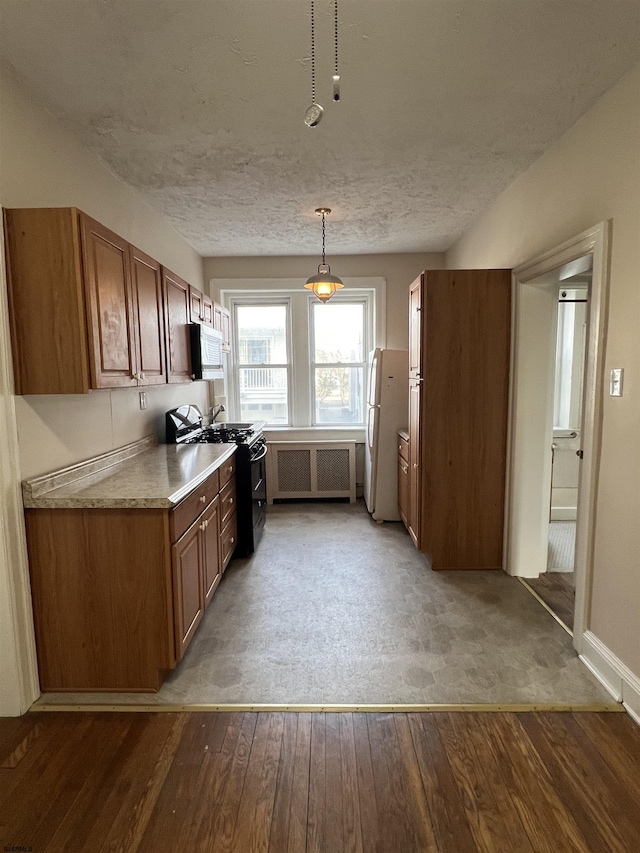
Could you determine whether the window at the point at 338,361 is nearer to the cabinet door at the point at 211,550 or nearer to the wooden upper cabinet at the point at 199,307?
the wooden upper cabinet at the point at 199,307

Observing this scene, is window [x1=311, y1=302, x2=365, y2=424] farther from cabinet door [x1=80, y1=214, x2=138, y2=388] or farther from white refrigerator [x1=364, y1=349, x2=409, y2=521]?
cabinet door [x1=80, y1=214, x2=138, y2=388]

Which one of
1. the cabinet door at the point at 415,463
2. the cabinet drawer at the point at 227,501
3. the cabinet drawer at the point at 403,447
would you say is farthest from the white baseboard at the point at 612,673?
the cabinet drawer at the point at 227,501

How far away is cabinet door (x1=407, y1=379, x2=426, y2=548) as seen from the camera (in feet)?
10.7

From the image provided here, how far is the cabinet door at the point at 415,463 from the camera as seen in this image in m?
3.27

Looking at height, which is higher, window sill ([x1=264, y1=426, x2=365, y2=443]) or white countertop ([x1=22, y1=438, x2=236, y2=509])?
white countertop ([x1=22, y1=438, x2=236, y2=509])

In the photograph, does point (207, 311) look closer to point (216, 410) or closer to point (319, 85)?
point (216, 410)

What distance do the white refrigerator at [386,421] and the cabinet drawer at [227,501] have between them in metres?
1.50

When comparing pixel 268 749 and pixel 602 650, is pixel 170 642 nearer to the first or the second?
pixel 268 749

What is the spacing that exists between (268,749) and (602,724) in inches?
52.7

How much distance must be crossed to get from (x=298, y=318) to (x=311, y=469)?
1.66 metres

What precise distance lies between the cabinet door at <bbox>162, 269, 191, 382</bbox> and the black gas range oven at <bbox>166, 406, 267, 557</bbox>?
0.46 m

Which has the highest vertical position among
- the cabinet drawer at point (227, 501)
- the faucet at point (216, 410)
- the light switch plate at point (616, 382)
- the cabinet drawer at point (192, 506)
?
the light switch plate at point (616, 382)

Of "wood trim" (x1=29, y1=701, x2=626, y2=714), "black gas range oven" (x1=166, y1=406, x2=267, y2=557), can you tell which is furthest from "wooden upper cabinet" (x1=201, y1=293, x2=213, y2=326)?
"wood trim" (x1=29, y1=701, x2=626, y2=714)

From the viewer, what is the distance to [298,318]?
496 cm
